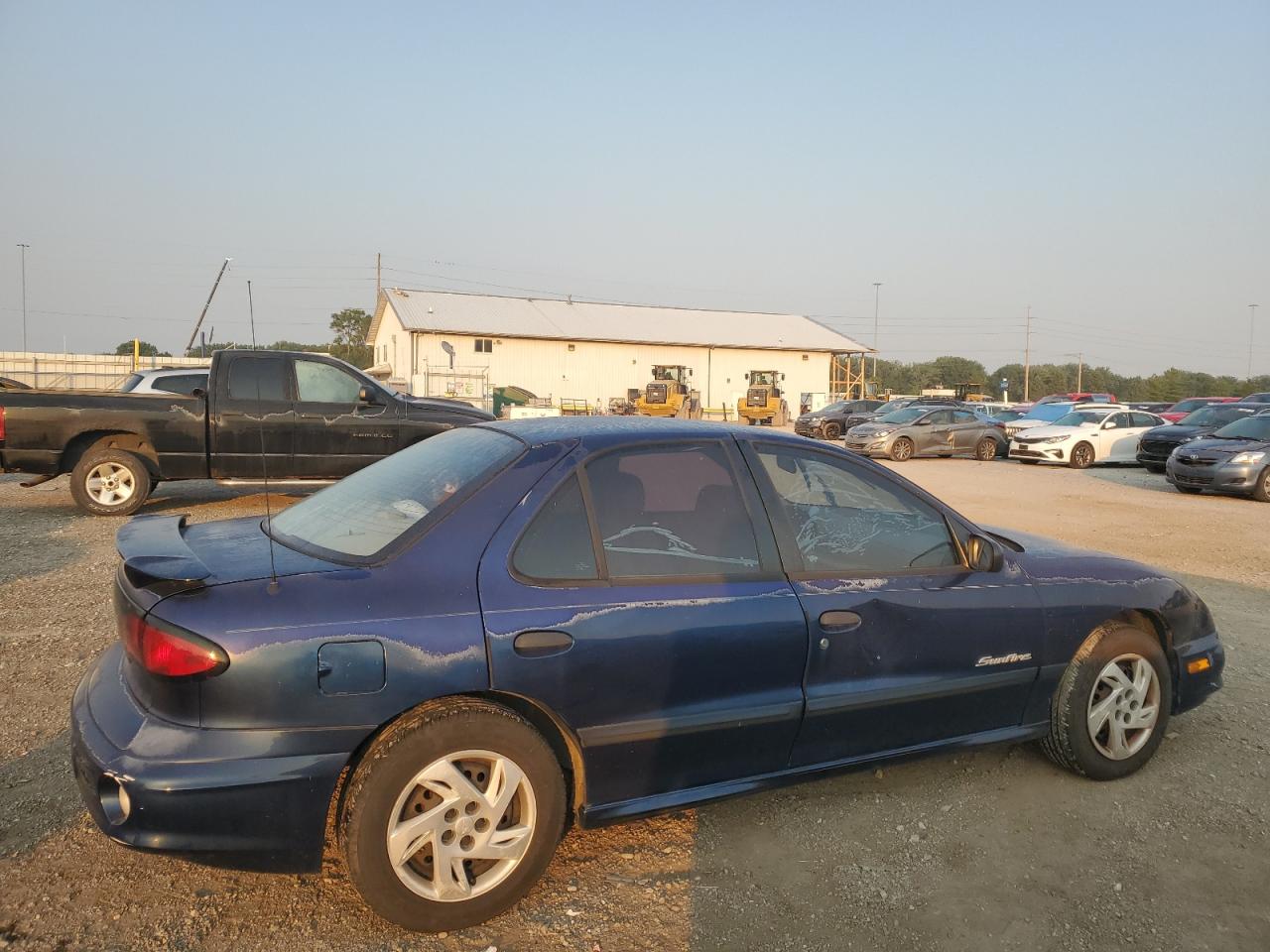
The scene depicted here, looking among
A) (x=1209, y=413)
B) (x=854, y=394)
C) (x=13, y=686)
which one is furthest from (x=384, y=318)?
(x=13, y=686)

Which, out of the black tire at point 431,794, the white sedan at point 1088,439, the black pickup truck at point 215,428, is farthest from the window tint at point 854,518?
the white sedan at point 1088,439

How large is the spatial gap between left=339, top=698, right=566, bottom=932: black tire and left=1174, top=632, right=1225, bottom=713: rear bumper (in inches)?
116

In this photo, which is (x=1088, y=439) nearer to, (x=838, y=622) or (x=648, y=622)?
(x=838, y=622)

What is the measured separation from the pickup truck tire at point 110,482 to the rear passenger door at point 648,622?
27.7ft

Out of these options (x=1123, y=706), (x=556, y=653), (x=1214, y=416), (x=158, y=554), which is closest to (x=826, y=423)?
(x=1214, y=416)

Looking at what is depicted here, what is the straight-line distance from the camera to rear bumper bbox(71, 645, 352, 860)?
2.45m

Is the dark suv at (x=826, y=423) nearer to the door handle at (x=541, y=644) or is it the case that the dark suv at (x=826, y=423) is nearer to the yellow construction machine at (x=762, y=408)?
the yellow construction machine at (x=762, y=408)

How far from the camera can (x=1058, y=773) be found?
3.92 m

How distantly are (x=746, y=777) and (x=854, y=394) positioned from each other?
217ft

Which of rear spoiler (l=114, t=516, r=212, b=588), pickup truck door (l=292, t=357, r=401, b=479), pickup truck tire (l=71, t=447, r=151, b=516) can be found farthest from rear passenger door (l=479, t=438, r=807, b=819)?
pickup truck tire (l=71, t=447, r=151, b=516)

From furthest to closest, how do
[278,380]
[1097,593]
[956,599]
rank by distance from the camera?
1. [278,380]
2. [1097,593]
3. [956,599]

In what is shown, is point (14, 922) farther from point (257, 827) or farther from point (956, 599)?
point (956, 599)

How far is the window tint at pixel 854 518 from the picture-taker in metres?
3.46

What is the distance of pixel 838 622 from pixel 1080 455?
20572mm
